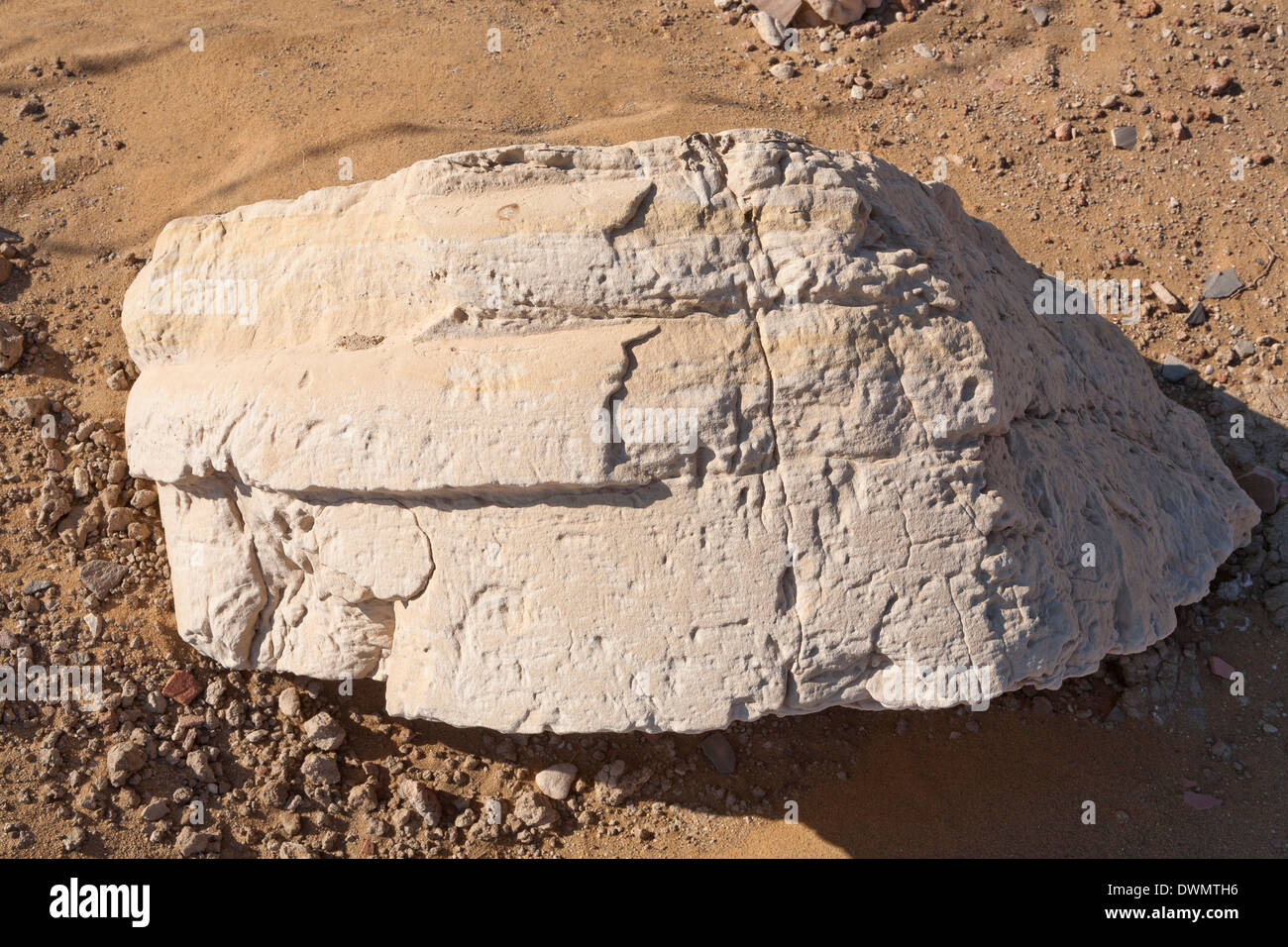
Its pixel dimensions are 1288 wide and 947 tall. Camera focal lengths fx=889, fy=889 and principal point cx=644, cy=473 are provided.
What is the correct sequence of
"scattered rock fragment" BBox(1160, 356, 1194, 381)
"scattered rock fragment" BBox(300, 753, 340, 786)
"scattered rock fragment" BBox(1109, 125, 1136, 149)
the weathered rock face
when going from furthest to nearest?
"scattered rock fragment" BBox(1109, 125, 1136, 149), "scattered rock fragment" BBox(1160, 356, 1194, 381), "scattered rock fragment" BBox(300, 753, 340, 786), the weathered rock face

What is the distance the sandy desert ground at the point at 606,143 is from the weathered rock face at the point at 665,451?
1.02m

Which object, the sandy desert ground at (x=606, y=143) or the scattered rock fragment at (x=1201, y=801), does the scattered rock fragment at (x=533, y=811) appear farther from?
the scattered rock fragment at (x=1201, y=801)

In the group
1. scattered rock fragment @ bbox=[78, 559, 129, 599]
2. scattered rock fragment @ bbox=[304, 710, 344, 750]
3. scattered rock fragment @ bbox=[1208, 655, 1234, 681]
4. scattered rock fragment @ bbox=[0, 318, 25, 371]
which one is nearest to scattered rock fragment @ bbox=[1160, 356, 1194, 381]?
scattered rock fragment @ bbox=[1208, 655, 1234, 681]

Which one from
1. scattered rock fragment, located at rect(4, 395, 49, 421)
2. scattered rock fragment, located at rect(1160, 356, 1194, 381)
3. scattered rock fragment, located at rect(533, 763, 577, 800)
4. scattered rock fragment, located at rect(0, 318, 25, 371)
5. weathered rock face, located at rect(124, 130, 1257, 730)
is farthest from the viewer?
scattered rock fragment, located at rect(1160, 356, 1194, 381)

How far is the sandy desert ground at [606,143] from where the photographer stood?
3.85 metres

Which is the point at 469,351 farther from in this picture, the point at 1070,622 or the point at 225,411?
the point at 1070,622

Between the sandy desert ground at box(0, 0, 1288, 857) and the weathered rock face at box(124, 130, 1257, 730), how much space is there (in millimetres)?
1020

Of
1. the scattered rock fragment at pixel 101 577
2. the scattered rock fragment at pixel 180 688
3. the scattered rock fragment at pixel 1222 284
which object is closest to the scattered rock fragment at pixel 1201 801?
the scattered rock fragment at pixel 1222 284

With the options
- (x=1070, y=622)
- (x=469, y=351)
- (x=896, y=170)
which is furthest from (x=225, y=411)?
(x=1070, y=622)

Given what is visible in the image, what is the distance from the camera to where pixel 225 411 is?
321 cm

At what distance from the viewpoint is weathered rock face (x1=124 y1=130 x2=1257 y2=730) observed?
9.45 feet

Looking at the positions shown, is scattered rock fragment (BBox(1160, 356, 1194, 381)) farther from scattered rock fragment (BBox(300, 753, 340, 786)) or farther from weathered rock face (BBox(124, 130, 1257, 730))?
→ scattered rock fragment (BBox(300, 753, 340, 786))

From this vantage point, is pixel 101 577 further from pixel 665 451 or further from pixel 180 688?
pixel 665 451

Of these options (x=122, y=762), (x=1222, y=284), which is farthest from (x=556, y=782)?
(x=1222, y=284)
